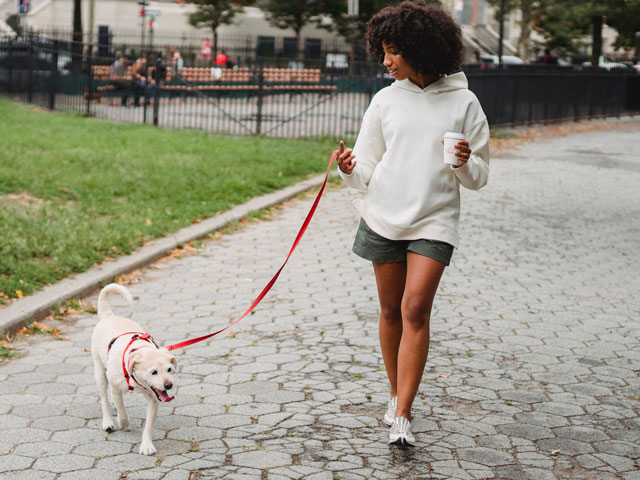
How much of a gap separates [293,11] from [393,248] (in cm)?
4945

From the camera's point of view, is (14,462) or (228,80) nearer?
(14,462)

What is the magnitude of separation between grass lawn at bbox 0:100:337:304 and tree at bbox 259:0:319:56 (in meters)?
35.1

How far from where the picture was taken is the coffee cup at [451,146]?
12.4 ft

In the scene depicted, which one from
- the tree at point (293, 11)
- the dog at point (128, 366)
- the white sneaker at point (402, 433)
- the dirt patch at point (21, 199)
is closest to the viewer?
the dog at point (128, 366)

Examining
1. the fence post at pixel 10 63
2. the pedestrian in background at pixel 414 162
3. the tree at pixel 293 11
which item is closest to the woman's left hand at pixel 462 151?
the pedestrian in background at pixel 414 162

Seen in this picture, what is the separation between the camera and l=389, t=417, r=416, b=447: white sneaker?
421cm

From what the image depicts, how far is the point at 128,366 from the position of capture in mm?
3963

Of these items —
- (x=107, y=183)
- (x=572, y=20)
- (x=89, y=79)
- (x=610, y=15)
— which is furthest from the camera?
(x=572, y=20)

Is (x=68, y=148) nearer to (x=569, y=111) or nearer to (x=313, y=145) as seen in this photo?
(x=313, y=145)

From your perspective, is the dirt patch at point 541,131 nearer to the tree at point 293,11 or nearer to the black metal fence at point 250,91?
the black metal fence at point 250,91

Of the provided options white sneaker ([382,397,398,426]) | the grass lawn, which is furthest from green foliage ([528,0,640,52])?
white sneaker ([382,397,398,426])

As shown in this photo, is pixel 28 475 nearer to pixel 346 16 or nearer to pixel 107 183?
pixel 107 183

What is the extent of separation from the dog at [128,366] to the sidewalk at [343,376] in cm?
14

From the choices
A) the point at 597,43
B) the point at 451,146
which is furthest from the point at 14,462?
the point at 597,43
